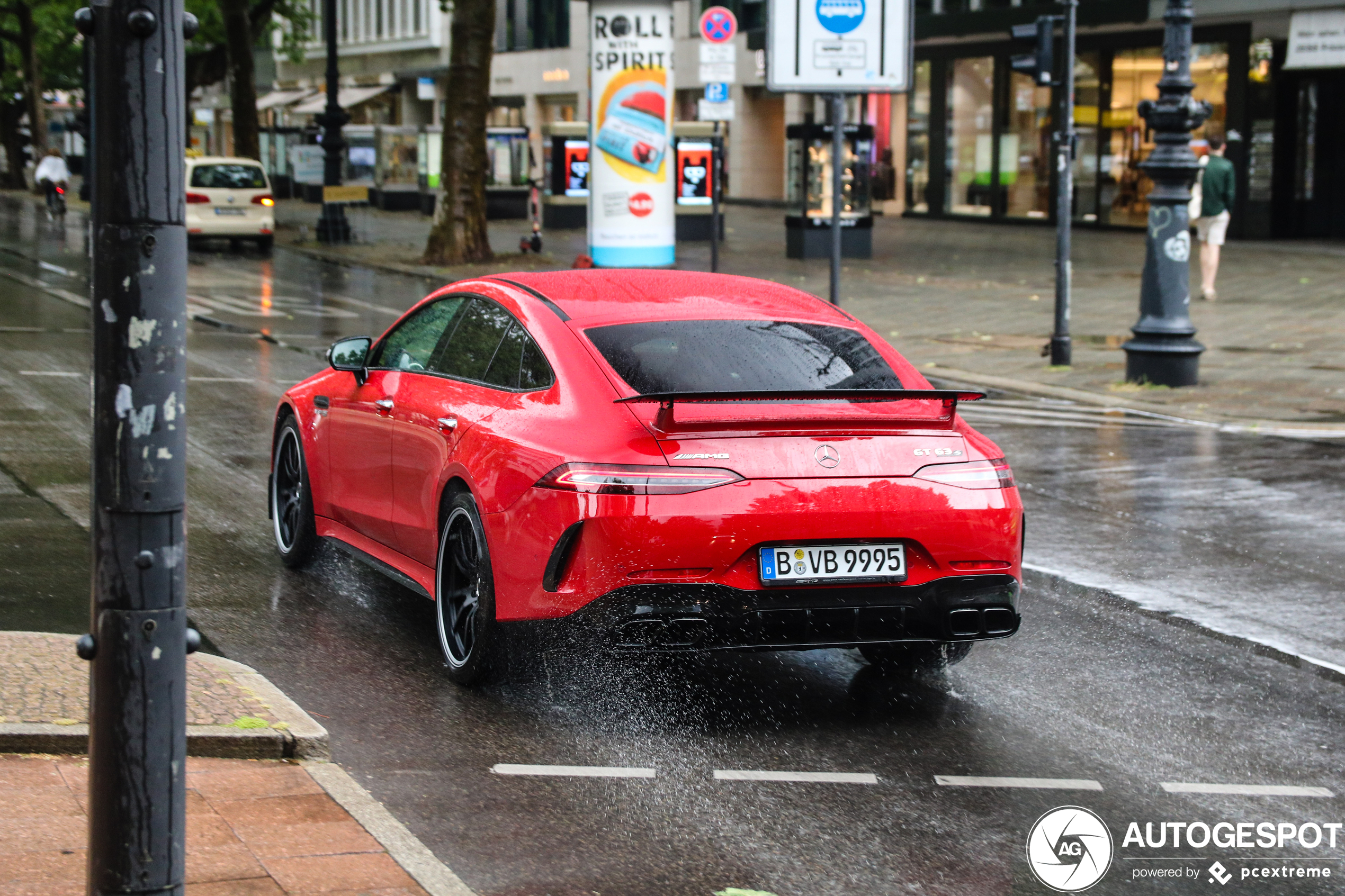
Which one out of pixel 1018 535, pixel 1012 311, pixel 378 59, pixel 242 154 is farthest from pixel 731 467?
pixel 378 59

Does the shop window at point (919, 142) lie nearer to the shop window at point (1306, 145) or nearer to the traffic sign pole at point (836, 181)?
the shop window at point (1306, 145)

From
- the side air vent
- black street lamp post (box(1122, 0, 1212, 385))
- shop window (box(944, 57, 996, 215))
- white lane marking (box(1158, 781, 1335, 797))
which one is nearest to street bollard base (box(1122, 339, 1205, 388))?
black street lamp post (box(1122, 0, 1212, 385))

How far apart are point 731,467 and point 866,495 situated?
457mm

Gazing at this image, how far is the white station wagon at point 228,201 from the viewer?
33.7 metres

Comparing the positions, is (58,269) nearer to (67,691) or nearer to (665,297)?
(665,297)

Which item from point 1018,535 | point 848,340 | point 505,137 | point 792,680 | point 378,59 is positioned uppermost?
point 378,59

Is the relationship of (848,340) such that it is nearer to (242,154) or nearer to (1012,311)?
(1012,311)

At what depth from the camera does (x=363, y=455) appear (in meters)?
7.27

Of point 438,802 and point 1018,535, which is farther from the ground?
point 1018,535

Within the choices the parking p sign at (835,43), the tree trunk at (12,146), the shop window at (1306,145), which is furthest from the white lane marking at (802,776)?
the tree trunk at (12,146)

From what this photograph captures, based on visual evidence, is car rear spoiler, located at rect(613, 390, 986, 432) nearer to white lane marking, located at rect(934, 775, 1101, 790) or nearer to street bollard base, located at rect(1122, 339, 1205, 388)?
white lane marking, located at rect(934, 775, 1101, 790)

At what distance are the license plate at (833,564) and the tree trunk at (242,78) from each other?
133 feet

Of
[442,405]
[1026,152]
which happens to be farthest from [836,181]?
[1026,152]

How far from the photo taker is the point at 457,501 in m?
6.25
